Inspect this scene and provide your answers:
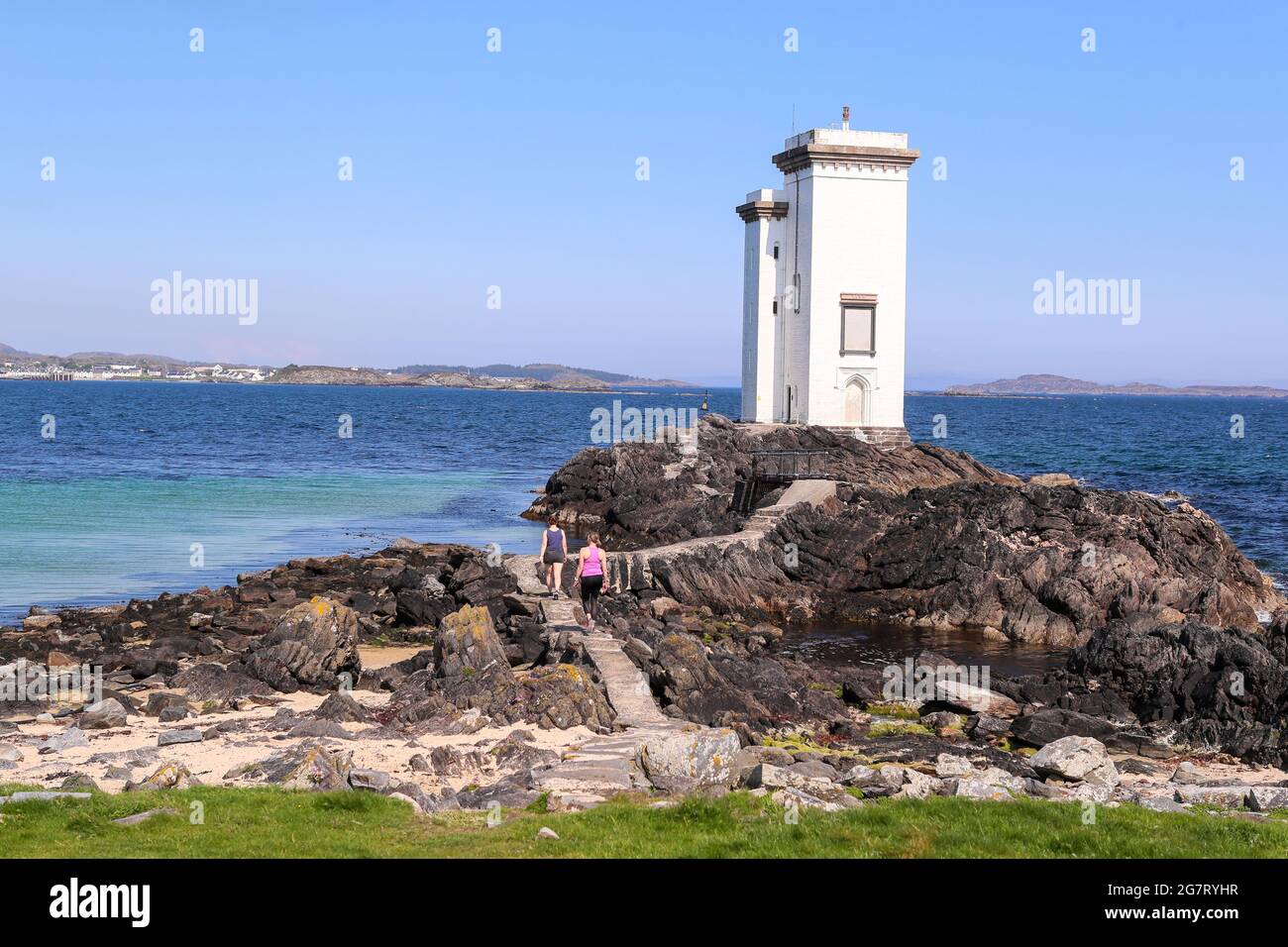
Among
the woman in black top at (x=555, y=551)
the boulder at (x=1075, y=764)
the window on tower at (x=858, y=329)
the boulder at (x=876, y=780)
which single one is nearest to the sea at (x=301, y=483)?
the woman in black top at (x=555, y=551)

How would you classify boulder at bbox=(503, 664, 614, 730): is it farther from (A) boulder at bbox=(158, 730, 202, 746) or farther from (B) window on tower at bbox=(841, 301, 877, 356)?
(B) window on tower at bbox=(841, 301, 877, 356)

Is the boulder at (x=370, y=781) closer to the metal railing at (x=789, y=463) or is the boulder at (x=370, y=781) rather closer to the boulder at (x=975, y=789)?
the boulder at (x=975, y=789)

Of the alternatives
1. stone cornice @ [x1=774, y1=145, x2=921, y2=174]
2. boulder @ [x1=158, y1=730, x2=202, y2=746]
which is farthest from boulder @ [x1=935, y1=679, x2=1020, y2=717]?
stone cornice @ [x1=774, y1=145, x2=921, y2=174]

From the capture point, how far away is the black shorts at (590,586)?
23.3 meters

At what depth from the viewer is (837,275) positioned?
164ft

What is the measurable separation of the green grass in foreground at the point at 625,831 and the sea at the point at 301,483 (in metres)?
18.3

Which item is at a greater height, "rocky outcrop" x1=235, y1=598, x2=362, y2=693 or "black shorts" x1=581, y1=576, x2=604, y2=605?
"black shorts" x1=581, y1=576, x2=604, y2=605

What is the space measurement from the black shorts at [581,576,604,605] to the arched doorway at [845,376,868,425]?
2902 cm

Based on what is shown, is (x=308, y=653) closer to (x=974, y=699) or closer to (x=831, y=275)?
(x=974, y=699)

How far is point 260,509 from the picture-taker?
51.4m

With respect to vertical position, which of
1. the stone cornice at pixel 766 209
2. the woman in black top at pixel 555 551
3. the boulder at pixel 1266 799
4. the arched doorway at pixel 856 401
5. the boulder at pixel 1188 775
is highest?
the stone cornice at pixel 766 209

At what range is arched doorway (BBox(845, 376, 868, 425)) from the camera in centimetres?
5084

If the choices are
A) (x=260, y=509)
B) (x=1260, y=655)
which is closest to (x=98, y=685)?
(x=1260, y=655)
